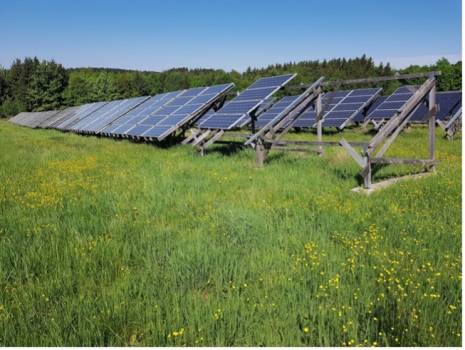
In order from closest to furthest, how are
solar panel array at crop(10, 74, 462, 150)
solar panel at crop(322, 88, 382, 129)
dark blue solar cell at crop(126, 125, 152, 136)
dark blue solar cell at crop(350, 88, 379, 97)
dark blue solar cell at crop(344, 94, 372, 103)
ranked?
solar panel array at crop(10, 74, 462, 150), dark blue solar cell at crop(126, 125, 152, 136), solar panel at crop(322, 88, 382, 129), dark blue solar cell at crop(344, 94, 372, 103), dark blue solar cell at crop(350, 88, 379, 97)

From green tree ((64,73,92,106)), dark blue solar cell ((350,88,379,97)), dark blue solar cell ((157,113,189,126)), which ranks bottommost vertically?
dark blue solar cell ((157,113,189,126))

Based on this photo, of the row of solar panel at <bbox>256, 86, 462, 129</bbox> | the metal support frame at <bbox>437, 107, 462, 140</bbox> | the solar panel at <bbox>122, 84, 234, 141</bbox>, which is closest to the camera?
the solar panel at <bbox>122, 84, 234, 141</bbox>

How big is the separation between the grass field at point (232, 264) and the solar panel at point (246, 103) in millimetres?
4179

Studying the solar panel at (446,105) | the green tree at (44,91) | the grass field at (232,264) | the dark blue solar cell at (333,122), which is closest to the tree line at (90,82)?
the green tree at (44,91)

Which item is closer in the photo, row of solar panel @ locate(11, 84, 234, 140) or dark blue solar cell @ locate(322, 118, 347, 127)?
row of solar panel @ locate(11, 84, 234, 140)

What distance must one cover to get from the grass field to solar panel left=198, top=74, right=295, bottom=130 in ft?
13.7

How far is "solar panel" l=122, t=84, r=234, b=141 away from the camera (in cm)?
1614

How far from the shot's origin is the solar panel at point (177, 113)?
52.9ft

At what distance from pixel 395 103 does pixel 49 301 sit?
24903 millimetres

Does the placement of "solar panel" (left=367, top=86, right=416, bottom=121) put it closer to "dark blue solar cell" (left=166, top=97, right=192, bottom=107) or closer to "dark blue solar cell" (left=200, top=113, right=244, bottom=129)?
"dark blue solar cell" (left=166, top=97, right=192, bottom=107)

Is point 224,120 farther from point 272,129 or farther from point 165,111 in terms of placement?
point 165,111

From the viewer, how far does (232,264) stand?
4555 millimetres

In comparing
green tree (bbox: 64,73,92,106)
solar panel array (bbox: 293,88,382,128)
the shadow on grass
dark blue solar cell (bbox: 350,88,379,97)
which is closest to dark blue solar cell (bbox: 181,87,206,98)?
the shadow on grass

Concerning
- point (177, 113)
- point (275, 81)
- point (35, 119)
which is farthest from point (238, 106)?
point (35, 119)
